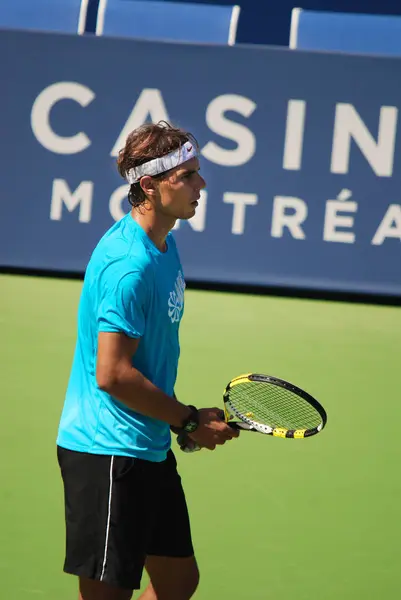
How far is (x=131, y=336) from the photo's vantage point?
280 cm

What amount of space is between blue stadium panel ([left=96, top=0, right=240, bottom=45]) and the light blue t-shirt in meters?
6.57

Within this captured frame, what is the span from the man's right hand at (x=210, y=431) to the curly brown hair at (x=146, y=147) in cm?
65

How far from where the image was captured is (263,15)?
10.4 m

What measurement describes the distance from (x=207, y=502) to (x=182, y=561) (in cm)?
139

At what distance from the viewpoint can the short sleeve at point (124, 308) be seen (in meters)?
2.79

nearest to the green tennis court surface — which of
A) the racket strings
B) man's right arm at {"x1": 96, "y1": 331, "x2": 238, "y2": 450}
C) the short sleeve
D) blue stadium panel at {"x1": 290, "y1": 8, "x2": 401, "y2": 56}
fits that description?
the racket strings

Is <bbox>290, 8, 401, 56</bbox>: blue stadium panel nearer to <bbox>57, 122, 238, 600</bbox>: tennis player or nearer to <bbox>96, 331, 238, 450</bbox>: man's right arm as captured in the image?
<bbox>57, 122, 238, 600</bbox>: tennis player

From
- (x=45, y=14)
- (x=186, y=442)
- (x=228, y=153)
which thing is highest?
(x=45, y=14)

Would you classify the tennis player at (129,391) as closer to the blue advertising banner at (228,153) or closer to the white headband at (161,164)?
the white headband at (161,164)

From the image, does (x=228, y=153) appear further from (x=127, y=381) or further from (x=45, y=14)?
(x=127, y=381)

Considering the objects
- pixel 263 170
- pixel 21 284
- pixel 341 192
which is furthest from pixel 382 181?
pixel 21 284

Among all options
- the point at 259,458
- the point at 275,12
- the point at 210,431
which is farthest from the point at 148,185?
the point at 275,12

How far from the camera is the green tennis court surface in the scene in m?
4.00

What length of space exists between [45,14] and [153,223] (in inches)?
266
